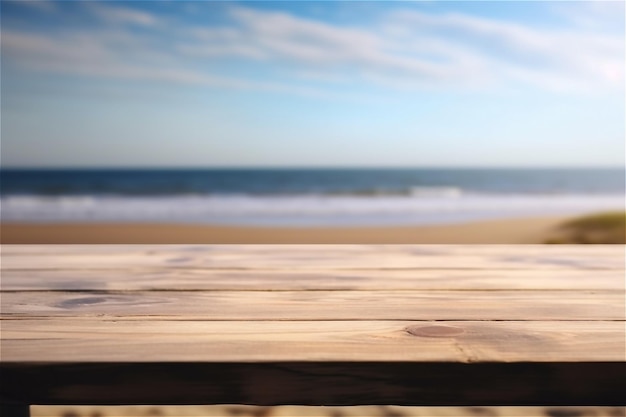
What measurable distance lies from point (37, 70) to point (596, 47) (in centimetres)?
1804

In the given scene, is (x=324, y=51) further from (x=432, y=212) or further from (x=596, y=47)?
(x=432, y=212)

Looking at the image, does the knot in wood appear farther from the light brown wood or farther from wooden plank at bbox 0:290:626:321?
the light brown wood

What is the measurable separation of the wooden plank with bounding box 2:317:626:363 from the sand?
13.6 feet

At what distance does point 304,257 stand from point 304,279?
0.77ft

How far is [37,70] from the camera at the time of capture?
19562 millimetres

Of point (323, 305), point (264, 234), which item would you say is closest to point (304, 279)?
point (323, 305)

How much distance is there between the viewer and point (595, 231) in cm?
578

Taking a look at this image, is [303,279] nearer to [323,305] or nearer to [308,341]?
[323,305]

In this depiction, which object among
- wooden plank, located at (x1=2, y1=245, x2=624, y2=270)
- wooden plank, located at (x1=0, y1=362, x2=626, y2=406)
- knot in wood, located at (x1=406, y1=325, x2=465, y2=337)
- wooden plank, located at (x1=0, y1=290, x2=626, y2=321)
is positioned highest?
wooden plank, located at (x1=2, y1=245, x2=624, y2=270)

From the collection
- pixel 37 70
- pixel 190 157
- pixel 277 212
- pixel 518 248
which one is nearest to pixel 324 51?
pixel 190 157

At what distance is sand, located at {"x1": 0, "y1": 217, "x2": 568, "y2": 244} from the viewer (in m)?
5.12

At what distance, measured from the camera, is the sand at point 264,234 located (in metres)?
5.12

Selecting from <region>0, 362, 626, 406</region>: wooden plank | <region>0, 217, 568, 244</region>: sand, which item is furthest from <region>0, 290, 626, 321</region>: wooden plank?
<region>0, 217, 568, 244</region>: sand

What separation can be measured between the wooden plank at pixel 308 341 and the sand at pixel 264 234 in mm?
4154
